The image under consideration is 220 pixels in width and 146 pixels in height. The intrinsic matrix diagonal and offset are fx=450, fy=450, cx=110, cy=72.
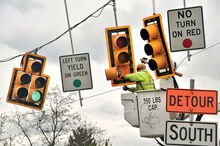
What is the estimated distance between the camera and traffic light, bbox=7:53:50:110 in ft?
42.3

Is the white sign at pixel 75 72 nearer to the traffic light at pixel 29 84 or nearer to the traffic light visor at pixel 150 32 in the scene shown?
the traffic light at pixel 29 84

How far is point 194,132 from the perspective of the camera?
7.50 metres

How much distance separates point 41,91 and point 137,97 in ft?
15.3

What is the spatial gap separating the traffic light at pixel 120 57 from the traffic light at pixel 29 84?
3033 millimetres

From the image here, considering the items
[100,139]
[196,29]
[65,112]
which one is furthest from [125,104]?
[100,139]

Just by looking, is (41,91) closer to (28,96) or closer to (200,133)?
(28,96)

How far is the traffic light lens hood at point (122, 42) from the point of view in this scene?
10.6 m

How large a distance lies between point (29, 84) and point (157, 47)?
500 cm

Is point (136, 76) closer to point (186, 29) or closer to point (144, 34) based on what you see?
point (144, 34)

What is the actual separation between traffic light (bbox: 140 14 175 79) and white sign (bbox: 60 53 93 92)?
3615mm

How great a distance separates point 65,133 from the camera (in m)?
40.0

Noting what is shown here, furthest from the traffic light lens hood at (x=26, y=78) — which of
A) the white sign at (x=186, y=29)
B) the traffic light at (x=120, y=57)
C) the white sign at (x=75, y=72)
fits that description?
the white sign at (x=186, y=29)

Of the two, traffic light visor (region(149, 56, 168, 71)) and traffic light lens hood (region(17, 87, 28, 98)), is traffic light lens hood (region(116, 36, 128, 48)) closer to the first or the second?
traffic light visor (region(149, 56, 168, 71))

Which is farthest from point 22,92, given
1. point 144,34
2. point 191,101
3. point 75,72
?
point 191,101
